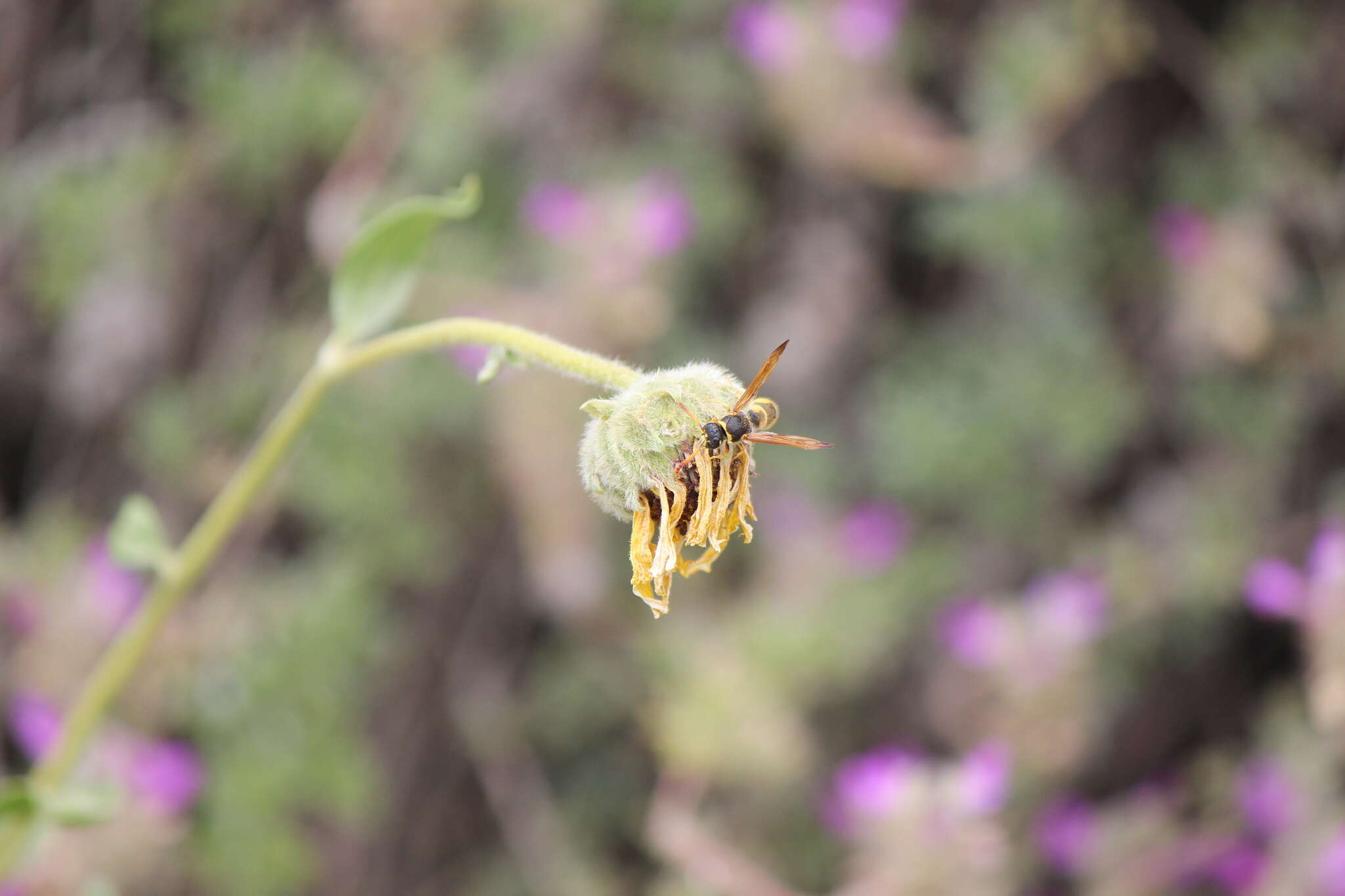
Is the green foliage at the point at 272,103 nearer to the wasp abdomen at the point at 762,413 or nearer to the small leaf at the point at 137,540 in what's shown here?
the small leaf at the point at 137,540

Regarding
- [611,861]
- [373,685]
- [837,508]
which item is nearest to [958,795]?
[837,508]

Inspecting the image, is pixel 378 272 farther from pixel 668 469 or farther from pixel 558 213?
pixel 558 213

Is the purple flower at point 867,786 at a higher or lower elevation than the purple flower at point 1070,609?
lower

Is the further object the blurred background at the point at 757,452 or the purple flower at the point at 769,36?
the purple flower at the point at 769,36

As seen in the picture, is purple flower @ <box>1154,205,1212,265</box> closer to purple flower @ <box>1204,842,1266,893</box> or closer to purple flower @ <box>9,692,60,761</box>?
purple flower @ <box>1204,842,1266,893</box>

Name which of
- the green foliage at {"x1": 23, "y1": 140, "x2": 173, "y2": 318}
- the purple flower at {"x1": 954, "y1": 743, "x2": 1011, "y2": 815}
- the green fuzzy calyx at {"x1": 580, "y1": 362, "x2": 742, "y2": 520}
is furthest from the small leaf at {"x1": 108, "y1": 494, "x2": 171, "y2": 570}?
the purple flower at {"x1": 954, "y1": 743, "x2": 1011, "y2": 815}

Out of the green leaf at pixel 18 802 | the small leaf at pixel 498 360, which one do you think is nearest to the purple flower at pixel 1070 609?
the small leaf at pixel 498 360
